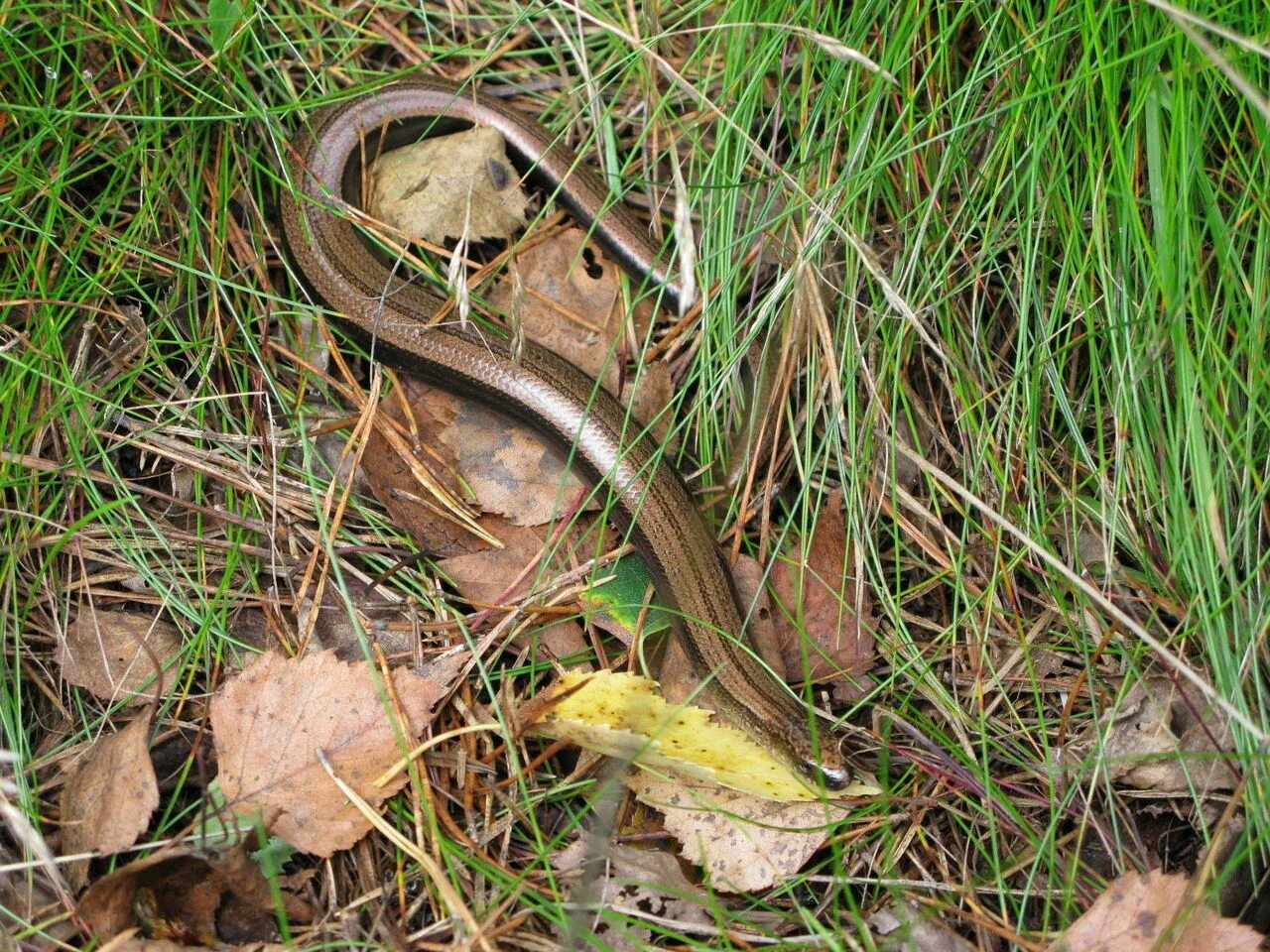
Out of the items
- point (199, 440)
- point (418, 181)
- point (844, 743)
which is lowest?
point (844, 743)

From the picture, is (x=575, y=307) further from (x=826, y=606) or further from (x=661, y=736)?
(x=661, y=736)

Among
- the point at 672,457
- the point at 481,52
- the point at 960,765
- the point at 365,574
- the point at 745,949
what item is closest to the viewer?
the point at 745,949

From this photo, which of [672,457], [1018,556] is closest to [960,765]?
[1018,556]

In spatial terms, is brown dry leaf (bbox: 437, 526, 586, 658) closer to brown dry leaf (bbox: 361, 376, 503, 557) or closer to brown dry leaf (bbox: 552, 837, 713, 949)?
brown dry leaf (bbox: 361, 376, 503, 557)

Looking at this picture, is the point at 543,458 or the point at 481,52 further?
the point at 481,52

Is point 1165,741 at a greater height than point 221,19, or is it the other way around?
point 221,19

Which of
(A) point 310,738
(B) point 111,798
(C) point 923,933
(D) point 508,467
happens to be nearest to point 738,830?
(C) point 923,933

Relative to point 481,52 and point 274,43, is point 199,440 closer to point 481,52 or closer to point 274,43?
point 274,43
